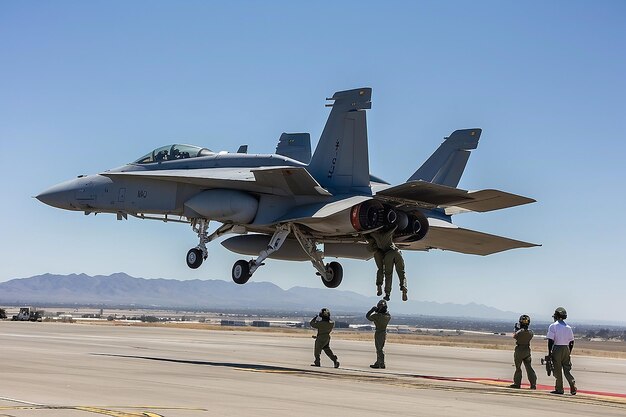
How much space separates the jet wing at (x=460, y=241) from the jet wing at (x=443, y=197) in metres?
3.37

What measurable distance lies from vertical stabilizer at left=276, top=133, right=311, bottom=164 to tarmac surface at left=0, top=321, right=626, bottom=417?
10793 millimetres

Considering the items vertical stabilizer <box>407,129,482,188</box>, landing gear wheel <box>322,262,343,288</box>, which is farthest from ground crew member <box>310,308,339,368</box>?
vertical stabilizer <box>407,129,482,188</box>

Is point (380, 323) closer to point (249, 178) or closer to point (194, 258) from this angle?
point (249, 178)

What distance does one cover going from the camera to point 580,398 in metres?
14.8

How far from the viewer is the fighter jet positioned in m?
25.5

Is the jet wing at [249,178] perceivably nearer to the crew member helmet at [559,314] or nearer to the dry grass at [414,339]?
the crew member helmet at [559,314]

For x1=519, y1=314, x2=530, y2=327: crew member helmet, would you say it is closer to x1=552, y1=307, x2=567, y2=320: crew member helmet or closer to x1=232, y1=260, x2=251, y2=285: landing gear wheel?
x1=552, y1=307, x2=567, y2=320: crew member helmet

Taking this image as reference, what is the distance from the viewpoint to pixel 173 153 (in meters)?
30.1

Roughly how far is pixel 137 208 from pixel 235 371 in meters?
14.1

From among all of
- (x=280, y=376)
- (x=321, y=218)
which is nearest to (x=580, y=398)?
(x=280, y=376)

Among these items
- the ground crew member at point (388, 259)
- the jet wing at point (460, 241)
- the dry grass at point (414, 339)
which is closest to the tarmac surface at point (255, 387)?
the ground crew member at point (388, 259)

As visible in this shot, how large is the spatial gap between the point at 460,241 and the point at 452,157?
13.2ft

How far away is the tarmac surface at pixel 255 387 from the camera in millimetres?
10914

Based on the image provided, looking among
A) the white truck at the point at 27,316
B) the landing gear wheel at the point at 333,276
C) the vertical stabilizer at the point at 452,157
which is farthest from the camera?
the white truck at the point at 27,316
